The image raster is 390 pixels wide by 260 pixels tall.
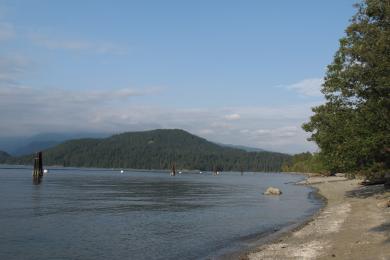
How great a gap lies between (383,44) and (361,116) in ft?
29.6

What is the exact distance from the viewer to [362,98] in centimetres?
4419

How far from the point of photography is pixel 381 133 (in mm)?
39812

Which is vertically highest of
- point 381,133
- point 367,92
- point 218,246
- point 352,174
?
point 367,92

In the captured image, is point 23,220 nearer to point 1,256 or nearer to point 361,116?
point 1,256

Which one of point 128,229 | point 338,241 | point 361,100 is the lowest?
point 128,229

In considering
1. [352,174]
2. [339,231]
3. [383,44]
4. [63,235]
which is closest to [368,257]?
[339,231]

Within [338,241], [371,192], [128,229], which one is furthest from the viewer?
[371,192]

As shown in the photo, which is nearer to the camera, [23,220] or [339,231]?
[339,231]

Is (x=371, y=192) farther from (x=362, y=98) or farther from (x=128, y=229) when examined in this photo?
(x=128, y=229)

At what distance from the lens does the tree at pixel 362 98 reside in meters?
37.6

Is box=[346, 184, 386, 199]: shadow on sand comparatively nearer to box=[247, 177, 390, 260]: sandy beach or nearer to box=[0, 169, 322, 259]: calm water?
box=[0, 169, 322, 259]: calm water

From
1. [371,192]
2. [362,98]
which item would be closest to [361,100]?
[362,98]

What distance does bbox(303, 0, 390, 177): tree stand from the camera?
37581 millimetres

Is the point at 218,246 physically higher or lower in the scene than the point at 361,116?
lower
